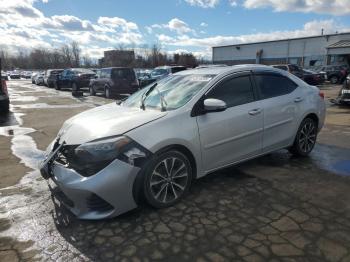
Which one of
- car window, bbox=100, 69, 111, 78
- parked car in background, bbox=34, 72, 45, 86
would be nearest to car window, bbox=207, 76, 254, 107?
car window, bbox=100, 69, 111, 78

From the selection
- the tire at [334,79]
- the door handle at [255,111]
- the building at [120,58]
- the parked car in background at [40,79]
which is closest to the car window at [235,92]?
the door handle at [255,111]

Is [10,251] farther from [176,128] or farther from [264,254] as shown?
[264,254]

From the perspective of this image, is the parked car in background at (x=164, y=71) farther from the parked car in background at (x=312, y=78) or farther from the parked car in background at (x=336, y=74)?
the parked car in background at (x=336, y=74)

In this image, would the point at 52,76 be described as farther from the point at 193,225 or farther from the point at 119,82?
the point at 193,225

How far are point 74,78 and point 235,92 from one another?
2154 centimetres

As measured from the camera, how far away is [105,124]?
12.2ft

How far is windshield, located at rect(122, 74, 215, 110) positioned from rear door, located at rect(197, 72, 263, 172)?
263mm

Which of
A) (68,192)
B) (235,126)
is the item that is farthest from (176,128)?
(68,192)

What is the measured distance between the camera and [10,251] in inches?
121

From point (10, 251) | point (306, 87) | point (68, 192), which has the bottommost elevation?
point (10, 251)

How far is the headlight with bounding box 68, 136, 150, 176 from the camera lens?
3.30 meters

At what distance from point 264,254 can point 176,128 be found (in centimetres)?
164

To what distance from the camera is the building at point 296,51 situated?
4219 centimetres

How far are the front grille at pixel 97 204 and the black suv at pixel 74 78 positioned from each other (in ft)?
69.4
